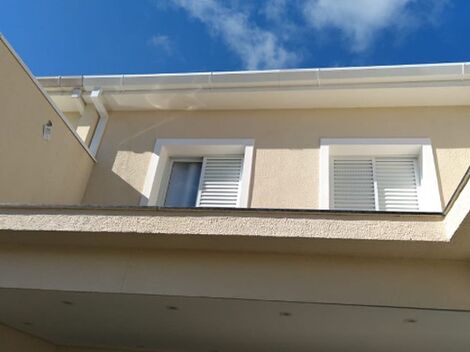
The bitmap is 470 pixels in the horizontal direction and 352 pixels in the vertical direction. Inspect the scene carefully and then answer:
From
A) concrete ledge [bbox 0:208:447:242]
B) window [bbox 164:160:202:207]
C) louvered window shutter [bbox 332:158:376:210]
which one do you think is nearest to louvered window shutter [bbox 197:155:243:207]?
window [bbox 164:160:202:207]

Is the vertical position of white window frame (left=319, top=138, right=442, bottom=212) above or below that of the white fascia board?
below

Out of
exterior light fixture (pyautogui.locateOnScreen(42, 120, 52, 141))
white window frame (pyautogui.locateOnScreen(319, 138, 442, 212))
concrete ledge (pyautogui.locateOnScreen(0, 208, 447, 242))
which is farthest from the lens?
exterior light fixture (pyautogui.locateOnScreen(42, 120, 52, 141))

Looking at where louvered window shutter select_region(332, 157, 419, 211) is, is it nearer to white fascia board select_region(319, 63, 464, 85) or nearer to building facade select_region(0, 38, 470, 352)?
building facade select_region(0, 38, 470, 352)

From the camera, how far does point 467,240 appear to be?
178 inches

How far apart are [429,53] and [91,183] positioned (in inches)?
343

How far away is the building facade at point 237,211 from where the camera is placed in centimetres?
496

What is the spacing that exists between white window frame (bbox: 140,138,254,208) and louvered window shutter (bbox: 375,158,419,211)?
9.13ft

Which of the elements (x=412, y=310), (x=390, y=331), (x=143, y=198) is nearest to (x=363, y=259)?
(x=412, y=310)

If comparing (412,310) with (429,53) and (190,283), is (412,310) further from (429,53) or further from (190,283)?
(429,53)

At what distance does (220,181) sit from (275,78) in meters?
2.71

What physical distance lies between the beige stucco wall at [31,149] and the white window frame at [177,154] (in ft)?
5.36

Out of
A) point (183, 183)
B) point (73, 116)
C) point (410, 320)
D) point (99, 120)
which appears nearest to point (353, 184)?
point (410, 320)

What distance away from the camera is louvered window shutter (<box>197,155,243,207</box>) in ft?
28.4

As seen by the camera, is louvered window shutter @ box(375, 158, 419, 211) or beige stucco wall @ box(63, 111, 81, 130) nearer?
louvered window shutter @ box(375, 158, 419, 211)
